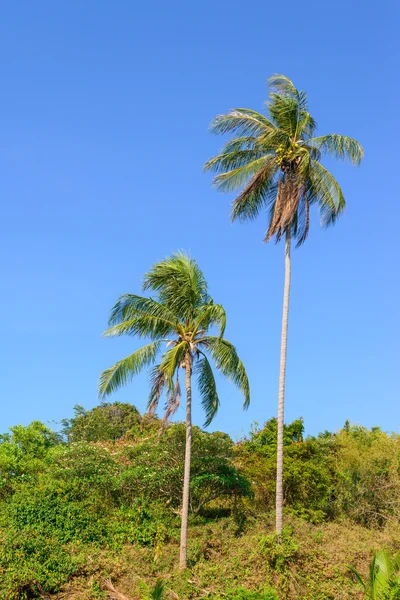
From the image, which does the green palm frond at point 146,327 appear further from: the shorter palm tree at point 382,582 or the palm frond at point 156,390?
the shorter palm tree at point 382,582

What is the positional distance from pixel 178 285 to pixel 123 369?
10.7ft

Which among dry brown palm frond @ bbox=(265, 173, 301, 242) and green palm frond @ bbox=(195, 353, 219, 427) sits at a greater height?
dry brown palm frond @ bbox=(265, 173, 301, 242)

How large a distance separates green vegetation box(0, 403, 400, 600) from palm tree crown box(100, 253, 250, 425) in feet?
13.3

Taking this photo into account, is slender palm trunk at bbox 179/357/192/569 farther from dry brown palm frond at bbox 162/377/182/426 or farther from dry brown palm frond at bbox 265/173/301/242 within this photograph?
dry brown palm frond at bbox 265/173/301/242

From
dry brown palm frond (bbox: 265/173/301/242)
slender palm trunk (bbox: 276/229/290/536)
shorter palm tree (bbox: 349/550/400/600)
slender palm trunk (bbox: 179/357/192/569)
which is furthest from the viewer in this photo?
dry brown palm frond (bbox: 265/173/301/242)

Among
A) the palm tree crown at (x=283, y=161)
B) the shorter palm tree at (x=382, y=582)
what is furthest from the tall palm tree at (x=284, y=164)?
the shorter palm tree at (x=382, y=582)

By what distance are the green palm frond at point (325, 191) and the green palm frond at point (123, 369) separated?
714cm

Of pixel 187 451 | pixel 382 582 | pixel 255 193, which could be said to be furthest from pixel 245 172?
pixel 382 582

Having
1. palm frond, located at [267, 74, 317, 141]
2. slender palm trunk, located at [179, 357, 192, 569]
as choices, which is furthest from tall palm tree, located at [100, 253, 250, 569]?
palm frond, located at [267, 74, 317, 141]

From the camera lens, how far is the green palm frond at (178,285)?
20375 mm

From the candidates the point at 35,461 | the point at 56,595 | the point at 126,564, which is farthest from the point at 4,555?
the point at 35,461

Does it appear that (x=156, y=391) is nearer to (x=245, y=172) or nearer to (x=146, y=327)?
(x=146, y=327)

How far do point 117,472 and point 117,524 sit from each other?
3178 mm

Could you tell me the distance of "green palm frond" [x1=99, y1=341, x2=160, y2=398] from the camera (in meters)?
→ 19.8
